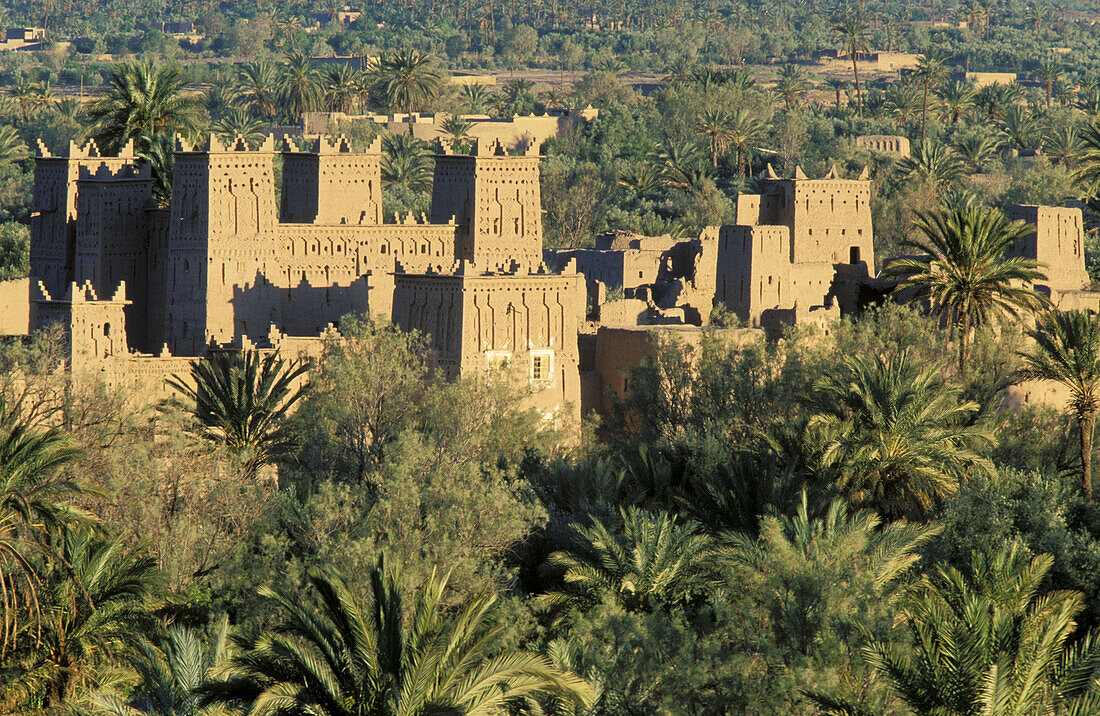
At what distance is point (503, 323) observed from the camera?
1507 inches

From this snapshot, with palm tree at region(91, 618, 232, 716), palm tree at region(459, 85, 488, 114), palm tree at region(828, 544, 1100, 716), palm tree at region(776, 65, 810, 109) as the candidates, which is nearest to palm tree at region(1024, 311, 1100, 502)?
palm tree at region(828, 544, 1100, 716)

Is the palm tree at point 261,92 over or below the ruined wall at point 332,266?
over

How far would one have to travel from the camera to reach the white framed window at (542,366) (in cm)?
3838

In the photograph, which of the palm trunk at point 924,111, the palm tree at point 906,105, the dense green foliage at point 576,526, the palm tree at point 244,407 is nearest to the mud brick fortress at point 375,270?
the dense green foliage at point 576,526

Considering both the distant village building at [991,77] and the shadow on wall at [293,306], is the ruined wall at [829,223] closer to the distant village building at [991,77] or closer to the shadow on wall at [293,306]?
the shadow on wall at [293,306]

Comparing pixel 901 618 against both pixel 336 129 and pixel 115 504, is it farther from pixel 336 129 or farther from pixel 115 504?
pixel 336 129

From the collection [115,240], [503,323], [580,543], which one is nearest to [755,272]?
[503,323]

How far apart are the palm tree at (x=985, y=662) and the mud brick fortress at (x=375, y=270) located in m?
17.1

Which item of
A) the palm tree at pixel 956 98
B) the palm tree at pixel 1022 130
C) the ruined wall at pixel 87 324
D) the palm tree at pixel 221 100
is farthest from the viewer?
the palm tree at pixel 956 98

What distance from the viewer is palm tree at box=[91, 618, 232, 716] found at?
861 inches

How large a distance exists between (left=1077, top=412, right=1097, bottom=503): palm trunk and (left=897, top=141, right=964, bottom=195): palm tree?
3781 cm

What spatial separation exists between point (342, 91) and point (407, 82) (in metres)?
3.31

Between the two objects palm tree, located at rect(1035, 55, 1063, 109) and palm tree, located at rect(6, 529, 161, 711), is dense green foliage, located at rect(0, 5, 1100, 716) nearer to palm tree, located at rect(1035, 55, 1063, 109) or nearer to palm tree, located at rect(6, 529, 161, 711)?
palm tree, located at rect(6, 529, 161, 711)

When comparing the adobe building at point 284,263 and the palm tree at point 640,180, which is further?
the palm tree at point 640,180
